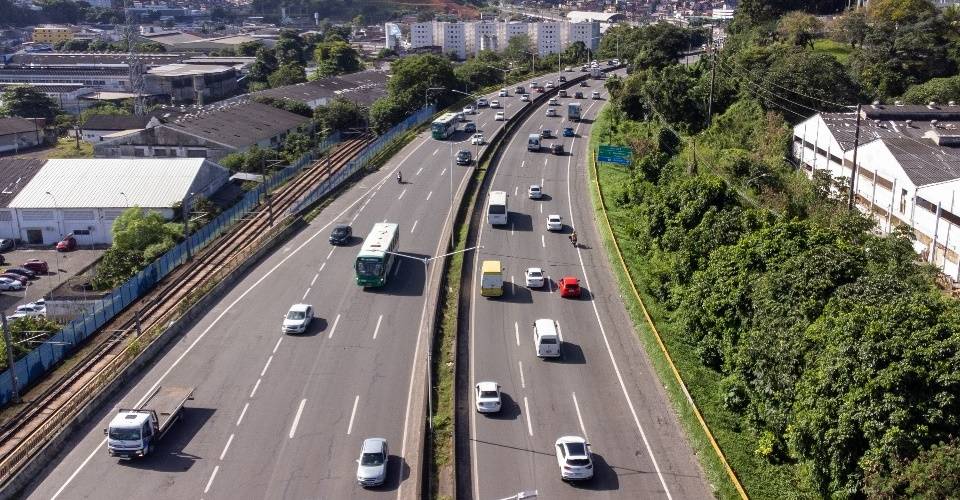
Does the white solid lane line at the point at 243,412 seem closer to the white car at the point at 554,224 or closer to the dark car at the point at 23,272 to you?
the white car at the point at 554,224

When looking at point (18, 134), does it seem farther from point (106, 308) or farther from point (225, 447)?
point (225, 447)

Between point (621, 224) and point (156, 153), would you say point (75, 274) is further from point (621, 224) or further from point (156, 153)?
point (621, 224)

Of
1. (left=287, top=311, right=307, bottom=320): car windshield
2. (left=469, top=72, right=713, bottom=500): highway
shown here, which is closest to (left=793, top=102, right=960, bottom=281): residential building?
(left=469, top=72, right=713, bottom=500): highway

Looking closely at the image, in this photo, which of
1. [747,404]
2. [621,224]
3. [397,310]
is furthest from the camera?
[621,224]

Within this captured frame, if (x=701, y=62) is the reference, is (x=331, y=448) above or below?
below

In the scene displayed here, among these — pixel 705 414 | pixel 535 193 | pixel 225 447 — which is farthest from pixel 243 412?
pixel 535 193

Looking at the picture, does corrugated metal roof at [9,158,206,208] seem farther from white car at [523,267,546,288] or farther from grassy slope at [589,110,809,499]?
grassy slope at [589,110,809,499]

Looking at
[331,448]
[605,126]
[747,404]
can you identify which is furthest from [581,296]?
[605,126]
